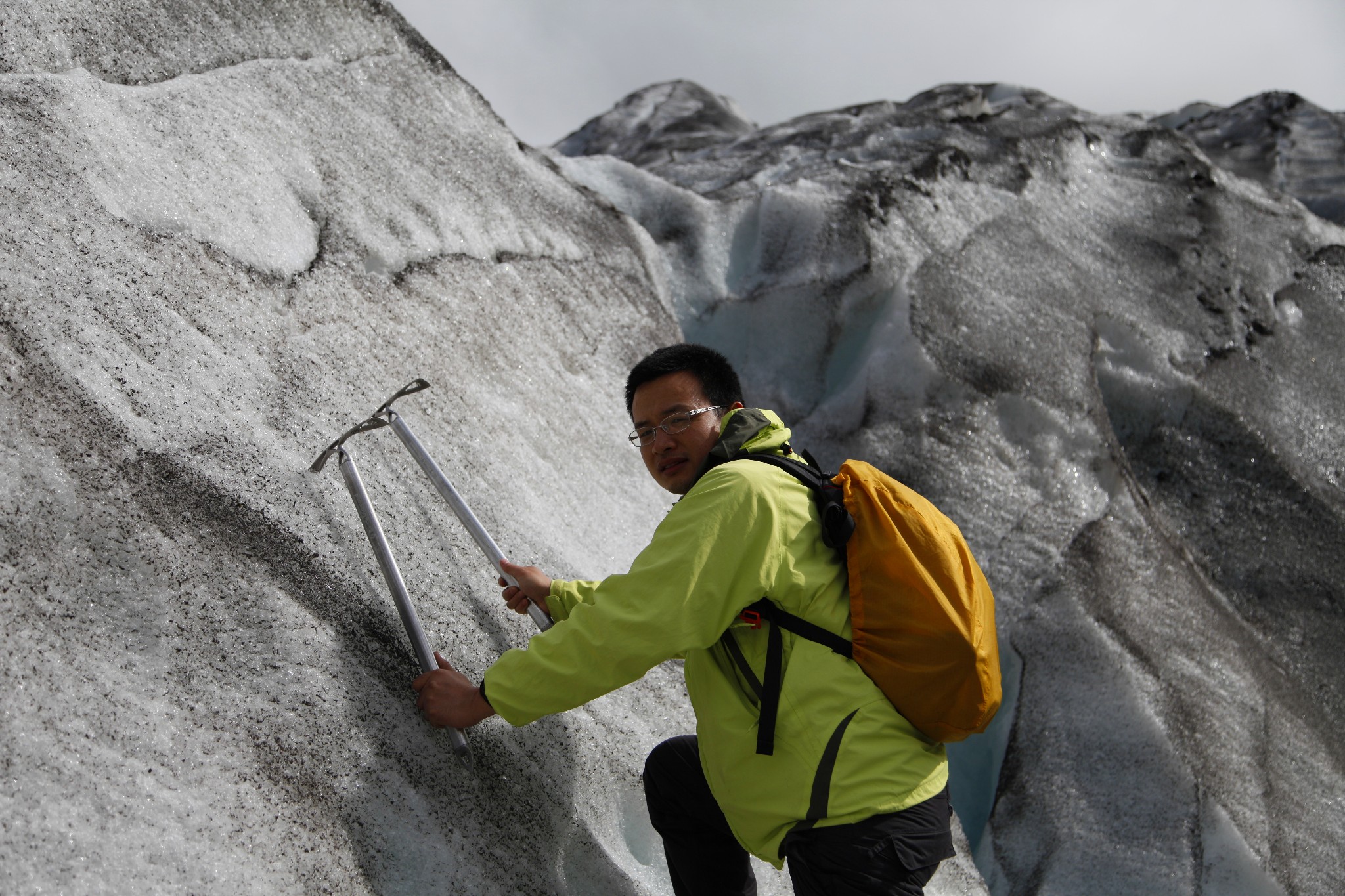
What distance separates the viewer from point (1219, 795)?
153 inches

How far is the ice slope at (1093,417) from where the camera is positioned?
3.98m

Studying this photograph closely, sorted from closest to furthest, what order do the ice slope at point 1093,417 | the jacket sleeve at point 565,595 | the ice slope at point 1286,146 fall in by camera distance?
the jacket sleeve at point 565,595 < the ice slope at point 1093,417 < the ice slope at point 1286,146

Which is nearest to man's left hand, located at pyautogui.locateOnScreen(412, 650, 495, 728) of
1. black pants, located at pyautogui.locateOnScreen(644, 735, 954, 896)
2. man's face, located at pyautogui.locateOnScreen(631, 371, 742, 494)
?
black pants, located at pyautogui.locateOnScreen(644, 735, 954, 896)

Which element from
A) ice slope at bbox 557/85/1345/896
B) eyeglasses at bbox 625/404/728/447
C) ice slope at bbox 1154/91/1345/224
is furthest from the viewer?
ice slope at bbox 1154/91/1345/224

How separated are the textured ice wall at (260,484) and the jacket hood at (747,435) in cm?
98

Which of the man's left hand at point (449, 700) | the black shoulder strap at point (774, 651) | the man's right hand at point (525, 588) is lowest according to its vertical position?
the man's left hand at point (449, 700)

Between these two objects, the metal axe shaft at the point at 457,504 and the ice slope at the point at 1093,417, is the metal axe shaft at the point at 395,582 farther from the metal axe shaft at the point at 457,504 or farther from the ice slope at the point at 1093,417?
the ice slope at the point at 1093,417

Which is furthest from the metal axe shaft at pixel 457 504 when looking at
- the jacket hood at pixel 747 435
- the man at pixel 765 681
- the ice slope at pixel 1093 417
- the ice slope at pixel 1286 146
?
the ice slope at pixel 1286 146

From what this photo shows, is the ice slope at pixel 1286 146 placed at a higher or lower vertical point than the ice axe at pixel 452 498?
higher

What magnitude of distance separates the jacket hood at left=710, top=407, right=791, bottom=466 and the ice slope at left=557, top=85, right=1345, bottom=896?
2.63 metres

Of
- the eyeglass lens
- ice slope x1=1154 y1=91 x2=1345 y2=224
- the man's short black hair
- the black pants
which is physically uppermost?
ice slope x1=1154 y1=91 x2=1345 y2=224

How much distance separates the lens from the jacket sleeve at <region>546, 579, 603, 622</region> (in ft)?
8.15

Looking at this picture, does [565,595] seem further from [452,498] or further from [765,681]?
[765,681]

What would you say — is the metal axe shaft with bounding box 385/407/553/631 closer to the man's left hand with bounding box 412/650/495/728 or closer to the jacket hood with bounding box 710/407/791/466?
the man's left hand with bounding box 412/650/495/728
